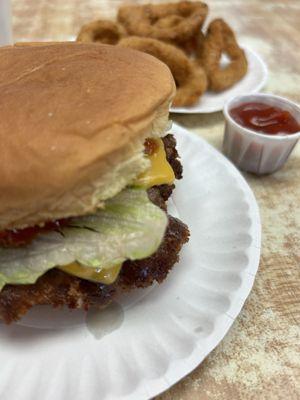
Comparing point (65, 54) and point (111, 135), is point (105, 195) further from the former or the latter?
point (65, 54)

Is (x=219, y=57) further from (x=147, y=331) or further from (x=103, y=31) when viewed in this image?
(x=147, y=331)

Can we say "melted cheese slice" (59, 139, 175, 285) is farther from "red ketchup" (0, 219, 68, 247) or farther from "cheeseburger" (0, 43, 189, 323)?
"red ketchup" (0, 219, 68, 247)

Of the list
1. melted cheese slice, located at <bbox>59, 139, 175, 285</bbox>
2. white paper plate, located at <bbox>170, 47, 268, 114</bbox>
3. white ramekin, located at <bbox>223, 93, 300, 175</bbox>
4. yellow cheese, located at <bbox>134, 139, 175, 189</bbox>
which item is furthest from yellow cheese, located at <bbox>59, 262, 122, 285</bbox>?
white paper plate, located at <bbox>170, 47, 268, 114</bbox>

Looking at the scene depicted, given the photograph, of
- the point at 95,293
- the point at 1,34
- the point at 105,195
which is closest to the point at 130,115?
the point at 105,195

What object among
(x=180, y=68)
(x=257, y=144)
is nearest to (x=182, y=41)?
(x=180, y=68)

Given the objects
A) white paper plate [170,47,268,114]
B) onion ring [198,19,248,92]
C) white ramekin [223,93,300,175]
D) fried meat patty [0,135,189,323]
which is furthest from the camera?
onion ring [198,19,248,92]

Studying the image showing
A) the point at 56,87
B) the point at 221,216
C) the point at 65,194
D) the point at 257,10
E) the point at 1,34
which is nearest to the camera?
the point at 65,194
